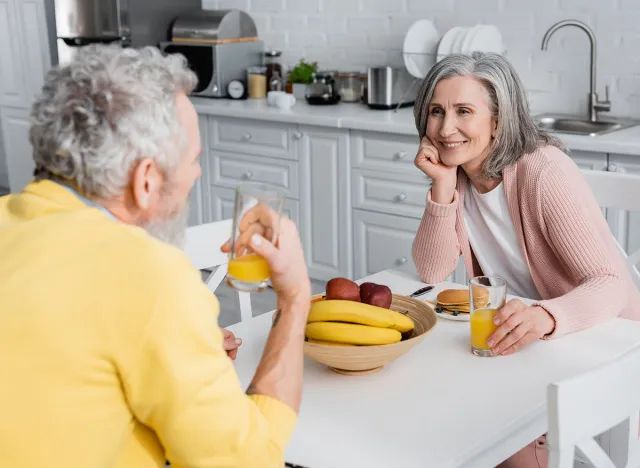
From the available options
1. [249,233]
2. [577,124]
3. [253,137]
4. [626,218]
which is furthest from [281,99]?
[249,233]

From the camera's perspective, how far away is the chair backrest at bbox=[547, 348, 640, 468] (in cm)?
107

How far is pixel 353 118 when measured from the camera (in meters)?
3.80

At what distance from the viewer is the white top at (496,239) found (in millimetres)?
2109

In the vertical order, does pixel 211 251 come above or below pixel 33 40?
below


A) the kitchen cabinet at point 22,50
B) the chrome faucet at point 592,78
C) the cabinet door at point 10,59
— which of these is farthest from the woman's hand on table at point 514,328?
the cabinet door at point 10,59

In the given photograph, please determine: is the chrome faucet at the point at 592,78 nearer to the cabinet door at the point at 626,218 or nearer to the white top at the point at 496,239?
the cabinet door at the point at 626,218

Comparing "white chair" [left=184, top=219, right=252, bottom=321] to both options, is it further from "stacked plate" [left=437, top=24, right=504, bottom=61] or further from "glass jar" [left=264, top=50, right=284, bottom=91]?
"glass jar" [left=264, top=50, right=284, bottom=91]

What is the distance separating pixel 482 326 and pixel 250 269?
56 centimetres

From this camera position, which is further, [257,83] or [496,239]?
[257,83]

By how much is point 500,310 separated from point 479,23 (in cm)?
258

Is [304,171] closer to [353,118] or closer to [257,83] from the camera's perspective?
[353,118]

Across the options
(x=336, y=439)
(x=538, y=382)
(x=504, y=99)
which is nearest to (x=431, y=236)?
(x=504, y=99)

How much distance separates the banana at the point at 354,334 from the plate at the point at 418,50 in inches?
103

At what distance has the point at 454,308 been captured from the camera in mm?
1879
